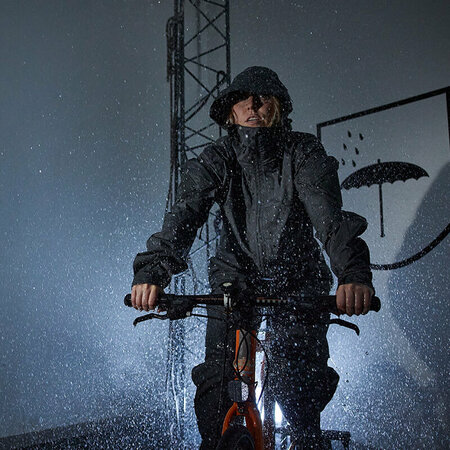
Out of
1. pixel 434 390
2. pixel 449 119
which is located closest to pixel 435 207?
pixel 449 119

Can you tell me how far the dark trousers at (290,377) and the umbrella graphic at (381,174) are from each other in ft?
10.4

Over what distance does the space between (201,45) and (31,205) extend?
10.2 feet

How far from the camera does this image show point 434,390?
412 centimetres

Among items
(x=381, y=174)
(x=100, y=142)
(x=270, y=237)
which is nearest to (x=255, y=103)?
(x=270, y=237)

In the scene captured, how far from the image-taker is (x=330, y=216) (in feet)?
5.31

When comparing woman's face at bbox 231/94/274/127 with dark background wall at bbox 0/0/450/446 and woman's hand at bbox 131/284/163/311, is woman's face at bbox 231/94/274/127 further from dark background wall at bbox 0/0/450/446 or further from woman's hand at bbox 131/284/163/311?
dark background wall at bbox 0/0/450/446

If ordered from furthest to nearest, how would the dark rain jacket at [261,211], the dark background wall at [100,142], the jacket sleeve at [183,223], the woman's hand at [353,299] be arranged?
the dark background wall at [100,142] → the dark rain jacket at [261,211] → the jacket sleeve at [183,223] → the woman's hand at [353,299]

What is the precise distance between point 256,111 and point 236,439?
55.5 inches

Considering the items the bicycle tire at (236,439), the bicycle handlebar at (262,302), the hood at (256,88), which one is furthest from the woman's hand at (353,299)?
the hood at (256,88)

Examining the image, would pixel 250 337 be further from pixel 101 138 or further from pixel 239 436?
pixel 101 138

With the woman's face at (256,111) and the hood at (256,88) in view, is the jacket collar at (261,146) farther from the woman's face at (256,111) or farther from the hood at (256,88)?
the hood at (256,88)

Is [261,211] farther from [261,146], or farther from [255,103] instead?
[255,103]

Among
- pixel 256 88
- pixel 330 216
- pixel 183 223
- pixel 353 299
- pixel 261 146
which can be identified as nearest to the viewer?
pixel 353 299

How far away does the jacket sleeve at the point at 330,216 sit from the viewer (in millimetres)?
1405
